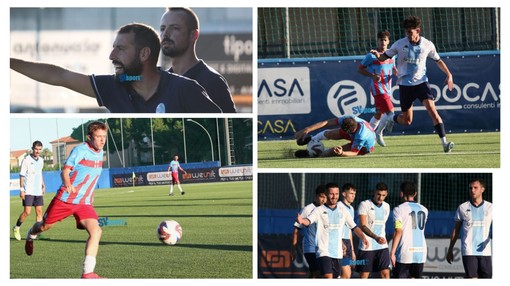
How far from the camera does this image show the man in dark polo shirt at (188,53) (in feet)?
27.9

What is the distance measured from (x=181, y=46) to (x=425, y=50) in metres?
2.47

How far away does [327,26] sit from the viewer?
10344mm

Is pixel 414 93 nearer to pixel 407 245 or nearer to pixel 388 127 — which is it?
pixel 388 127

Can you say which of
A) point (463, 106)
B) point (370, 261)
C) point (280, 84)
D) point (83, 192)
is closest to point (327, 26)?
point (280, 84)

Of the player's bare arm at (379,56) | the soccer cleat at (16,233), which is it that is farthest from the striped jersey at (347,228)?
the soccer cleat at (16,233)

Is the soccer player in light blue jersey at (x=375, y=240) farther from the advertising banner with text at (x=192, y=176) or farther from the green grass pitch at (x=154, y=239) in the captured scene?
the advertising banner with text at (x=192, y=176)

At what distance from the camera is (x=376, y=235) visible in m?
8.96

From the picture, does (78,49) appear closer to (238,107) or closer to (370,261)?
(238,107)

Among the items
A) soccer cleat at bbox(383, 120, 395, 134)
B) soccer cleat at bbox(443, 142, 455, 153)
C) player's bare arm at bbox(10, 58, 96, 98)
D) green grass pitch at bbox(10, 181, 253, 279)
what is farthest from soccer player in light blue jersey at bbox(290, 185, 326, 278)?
player's bare arm at bbox(10, 58, 96, 98)

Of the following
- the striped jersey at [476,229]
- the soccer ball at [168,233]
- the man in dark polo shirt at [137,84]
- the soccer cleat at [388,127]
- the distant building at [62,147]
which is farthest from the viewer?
the soccer cleat at [388,127]

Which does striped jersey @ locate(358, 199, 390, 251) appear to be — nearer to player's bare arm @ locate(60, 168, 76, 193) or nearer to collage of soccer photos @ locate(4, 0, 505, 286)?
collage of soccer photos @ locate(4, 0, 505, 286)

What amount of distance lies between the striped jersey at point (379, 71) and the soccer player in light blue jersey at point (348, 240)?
131cm

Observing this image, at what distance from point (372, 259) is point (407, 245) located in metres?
0.37

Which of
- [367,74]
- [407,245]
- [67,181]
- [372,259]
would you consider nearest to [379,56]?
[367,74]
